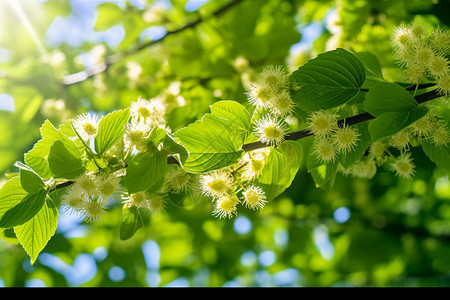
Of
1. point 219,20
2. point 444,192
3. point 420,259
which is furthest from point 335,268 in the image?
point 219,20

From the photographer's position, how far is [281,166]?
3.12 ft

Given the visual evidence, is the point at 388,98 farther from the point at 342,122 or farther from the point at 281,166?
the point at 281,166

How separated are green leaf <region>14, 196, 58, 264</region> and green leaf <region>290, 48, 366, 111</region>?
2.12 feet

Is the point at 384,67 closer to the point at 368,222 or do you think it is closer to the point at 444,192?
the point at 368,222

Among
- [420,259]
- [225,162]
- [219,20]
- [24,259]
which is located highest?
[219,20]

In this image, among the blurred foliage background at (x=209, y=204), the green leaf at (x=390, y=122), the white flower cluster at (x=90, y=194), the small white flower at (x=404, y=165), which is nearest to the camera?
the green leaf at (x=390, y=122)

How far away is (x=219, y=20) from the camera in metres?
2.28

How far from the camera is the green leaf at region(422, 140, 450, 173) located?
3.24 feet

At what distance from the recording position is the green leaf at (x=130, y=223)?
3.26 feet

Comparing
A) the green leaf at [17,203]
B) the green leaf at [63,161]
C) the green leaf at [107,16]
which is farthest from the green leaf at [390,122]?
the green leaf at [107,16]

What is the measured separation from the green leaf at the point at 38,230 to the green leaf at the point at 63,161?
11 centimetres

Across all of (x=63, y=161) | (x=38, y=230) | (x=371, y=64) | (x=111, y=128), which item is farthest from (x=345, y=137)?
(x=38, y=230)

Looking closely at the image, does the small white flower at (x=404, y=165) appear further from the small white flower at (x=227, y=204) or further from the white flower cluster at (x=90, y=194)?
the white flower cluster at (x=90, y=194)
